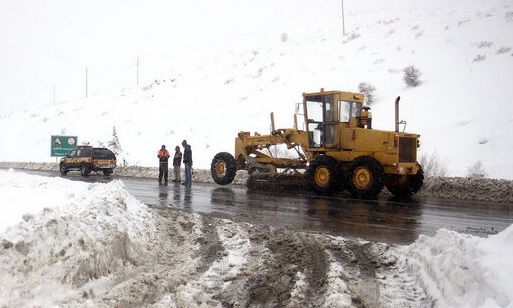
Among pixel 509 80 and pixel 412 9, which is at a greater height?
pixel 412 9


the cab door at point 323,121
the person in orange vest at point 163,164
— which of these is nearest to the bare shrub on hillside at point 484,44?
the cab door at point 323,121

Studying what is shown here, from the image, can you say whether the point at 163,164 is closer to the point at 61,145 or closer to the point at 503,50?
the point at 61,145

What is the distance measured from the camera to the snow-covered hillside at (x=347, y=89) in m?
22.1

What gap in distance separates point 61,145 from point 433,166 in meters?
25.9

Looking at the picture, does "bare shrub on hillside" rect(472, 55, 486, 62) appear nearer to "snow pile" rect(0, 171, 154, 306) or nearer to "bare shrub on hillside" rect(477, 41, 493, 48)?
"bare shrub on hillside" rect(477, 41, 493, 48)

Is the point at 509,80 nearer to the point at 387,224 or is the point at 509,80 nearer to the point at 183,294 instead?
the point at 387,224

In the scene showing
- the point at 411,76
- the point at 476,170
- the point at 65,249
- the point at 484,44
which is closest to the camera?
the point at 65,249

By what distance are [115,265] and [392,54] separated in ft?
106

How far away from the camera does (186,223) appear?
9.02m

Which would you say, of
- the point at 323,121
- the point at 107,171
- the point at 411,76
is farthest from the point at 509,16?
the point at 107,171

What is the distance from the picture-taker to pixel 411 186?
1425 cm

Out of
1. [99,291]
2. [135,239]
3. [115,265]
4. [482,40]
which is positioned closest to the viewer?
[99,291]

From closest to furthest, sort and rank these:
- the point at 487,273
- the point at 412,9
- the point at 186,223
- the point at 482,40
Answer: the point at 487,273 → the point at 186,223 → the point at 482,40 → the point at 412,9

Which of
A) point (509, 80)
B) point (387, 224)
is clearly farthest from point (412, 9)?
point (387, 224)
